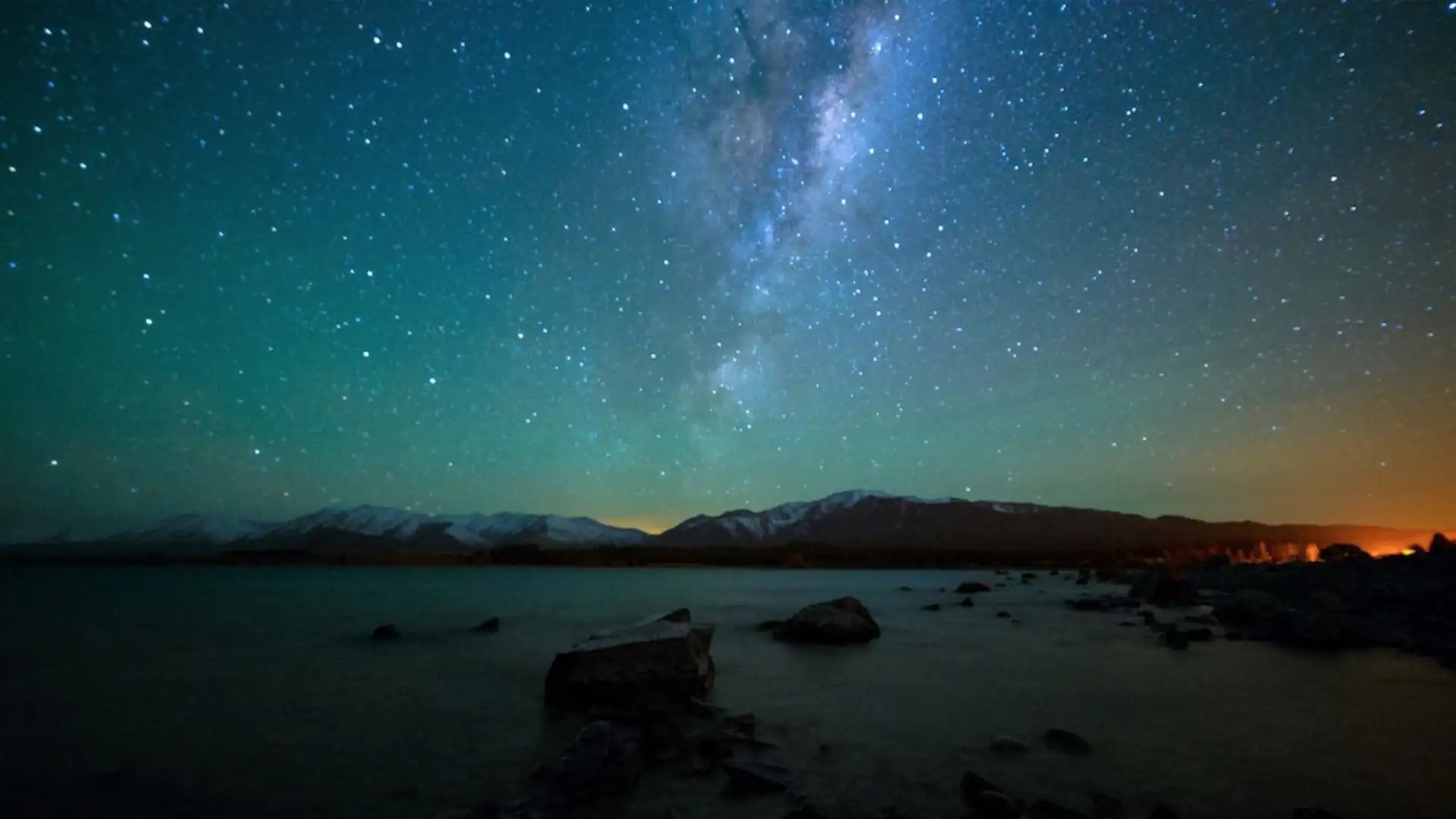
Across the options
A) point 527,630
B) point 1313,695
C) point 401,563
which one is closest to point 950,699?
point 1313,695

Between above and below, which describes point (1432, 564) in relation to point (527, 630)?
above

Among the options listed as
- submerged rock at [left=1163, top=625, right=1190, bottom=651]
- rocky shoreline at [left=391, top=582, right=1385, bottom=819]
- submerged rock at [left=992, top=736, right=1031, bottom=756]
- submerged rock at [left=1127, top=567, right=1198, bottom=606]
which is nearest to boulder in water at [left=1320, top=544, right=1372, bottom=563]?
submerged rock at [left=1127, top=567, right=1198, bottom=606]

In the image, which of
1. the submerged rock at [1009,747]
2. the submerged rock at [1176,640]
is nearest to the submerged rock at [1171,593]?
the submerged rock at [1176,640]

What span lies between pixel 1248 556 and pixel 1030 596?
212ft

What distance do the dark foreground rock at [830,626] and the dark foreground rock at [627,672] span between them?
32.4ft

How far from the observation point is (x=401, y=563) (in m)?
136

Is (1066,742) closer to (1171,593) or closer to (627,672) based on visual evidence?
(627,672)

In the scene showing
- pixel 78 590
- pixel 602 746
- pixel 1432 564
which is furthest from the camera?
pixel 78 590

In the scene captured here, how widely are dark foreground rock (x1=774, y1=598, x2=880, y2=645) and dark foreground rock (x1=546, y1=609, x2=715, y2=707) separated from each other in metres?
9.87

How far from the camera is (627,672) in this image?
1245 centimetres

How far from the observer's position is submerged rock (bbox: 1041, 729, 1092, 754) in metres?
9.64

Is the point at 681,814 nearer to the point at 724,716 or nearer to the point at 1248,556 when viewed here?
the point at 724,716

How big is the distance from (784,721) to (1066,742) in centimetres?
475

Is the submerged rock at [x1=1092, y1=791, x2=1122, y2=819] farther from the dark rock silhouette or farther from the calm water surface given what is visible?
the dark rock silhouette
